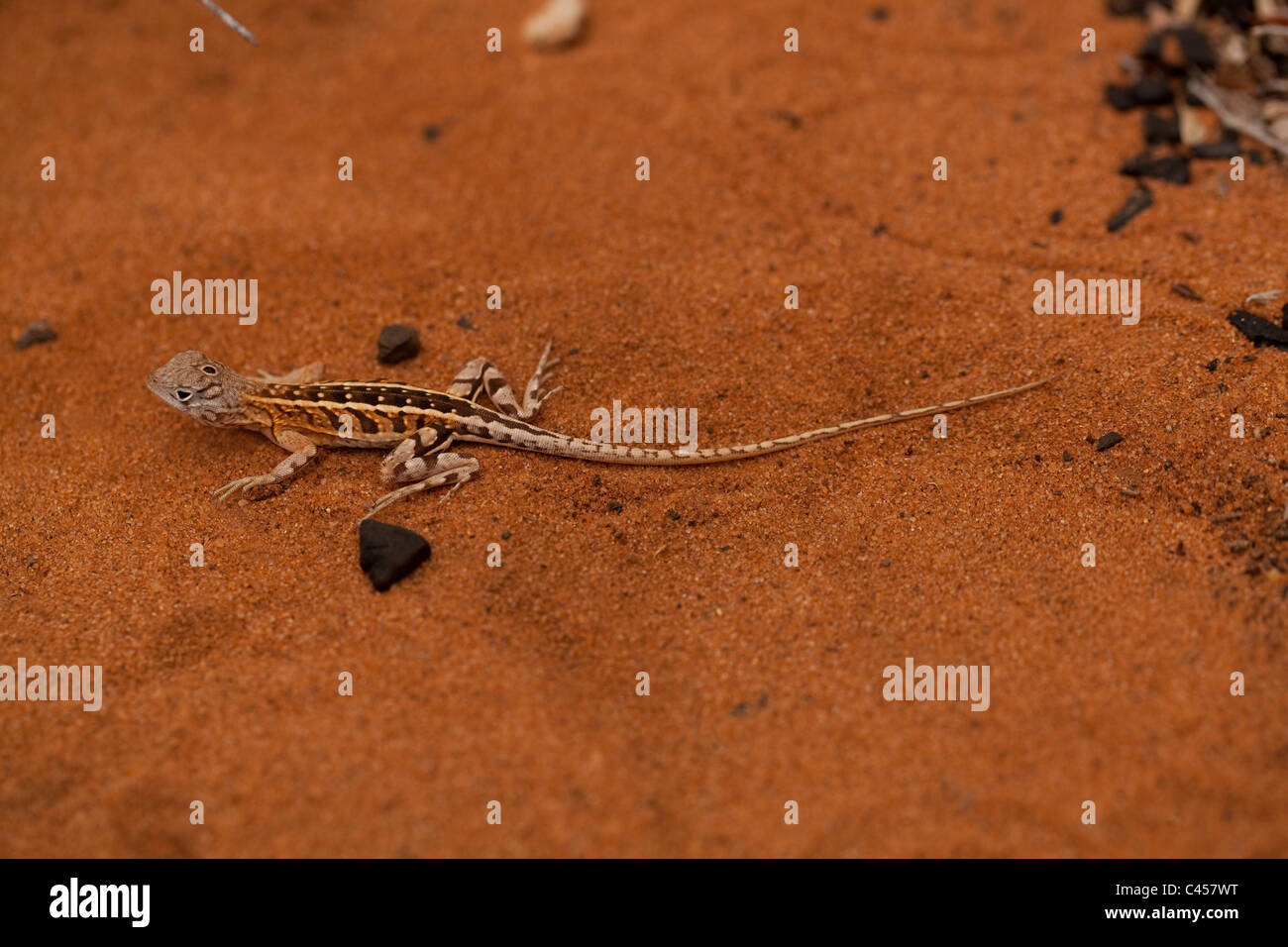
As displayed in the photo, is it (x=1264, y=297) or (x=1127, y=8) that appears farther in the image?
(x=1127, y=8)

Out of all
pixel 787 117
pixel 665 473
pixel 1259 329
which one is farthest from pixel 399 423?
pixel 1259 329

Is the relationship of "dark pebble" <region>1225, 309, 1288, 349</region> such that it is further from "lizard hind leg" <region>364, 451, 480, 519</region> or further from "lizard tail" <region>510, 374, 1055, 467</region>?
"lizard hind leg" <region>364, 451, 480, 519</region>

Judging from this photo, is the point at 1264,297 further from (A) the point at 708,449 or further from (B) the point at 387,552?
(B) the point at 387,552

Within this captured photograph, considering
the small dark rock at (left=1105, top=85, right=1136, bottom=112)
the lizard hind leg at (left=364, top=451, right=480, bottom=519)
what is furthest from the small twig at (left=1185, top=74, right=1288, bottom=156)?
the lizard hind leg at (left=364, top=451, right=480, bottom=519)

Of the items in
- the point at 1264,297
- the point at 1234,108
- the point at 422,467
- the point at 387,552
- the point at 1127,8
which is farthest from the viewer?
the point at 1127,8

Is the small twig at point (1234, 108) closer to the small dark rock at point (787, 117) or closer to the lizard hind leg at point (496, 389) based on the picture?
the small dark rock at point (787, 117)

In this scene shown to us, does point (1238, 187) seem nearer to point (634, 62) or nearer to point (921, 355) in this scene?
point (921, 355)

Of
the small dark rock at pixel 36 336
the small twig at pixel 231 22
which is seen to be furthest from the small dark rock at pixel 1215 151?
the small dark rock at pixel 36 336
